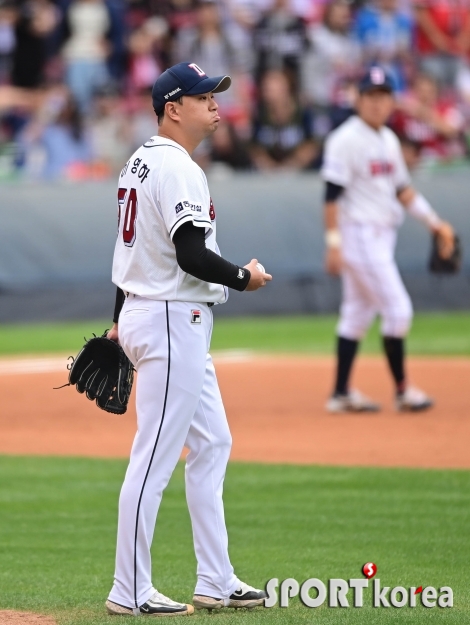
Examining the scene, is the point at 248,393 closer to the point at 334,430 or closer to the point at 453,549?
the point at 334,430

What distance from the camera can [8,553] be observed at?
5254mm

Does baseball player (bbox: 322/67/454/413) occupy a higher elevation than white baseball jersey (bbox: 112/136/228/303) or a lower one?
higher

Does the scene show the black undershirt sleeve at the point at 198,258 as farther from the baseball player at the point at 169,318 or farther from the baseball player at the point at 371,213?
the baseball player at the point at 371,213

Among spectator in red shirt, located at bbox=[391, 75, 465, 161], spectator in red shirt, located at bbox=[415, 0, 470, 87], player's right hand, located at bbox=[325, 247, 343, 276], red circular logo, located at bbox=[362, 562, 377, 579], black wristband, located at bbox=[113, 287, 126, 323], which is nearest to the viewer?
black wristband, located at bbox=[113, 287, 126, 323]

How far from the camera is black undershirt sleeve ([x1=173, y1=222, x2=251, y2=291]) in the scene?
396 cm

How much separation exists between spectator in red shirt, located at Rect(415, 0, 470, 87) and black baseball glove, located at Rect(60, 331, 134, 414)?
14033 millimetres

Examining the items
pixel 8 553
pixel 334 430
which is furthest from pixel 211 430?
pixel 334 430

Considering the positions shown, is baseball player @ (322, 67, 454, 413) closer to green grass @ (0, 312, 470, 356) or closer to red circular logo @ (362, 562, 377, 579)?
green grass @ (0, 312, 470, 356)

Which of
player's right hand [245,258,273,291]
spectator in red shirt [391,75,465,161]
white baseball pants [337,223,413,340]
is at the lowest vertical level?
player's right hand [245,258,273,291]

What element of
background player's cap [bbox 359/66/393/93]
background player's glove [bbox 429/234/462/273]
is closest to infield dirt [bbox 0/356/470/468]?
background player's glove [bbox 429/234/462/273]

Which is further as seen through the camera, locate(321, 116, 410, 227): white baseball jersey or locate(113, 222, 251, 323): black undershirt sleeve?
locate(321, 116, 410, 227): white baseball jersey

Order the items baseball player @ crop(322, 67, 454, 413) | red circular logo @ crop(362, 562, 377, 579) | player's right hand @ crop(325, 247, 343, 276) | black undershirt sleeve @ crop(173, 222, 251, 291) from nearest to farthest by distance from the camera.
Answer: black undershirt sleeve @ crop(173, 222, 251, 291)
red circular logo @ crop(362, 562, 377, 579)
player's right hand @ crop(325, 247, 343, 276)
baseball player @ crop(322, 67, 454, 413)

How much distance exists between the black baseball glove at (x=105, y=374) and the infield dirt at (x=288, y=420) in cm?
321

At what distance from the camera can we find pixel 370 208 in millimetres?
8812
